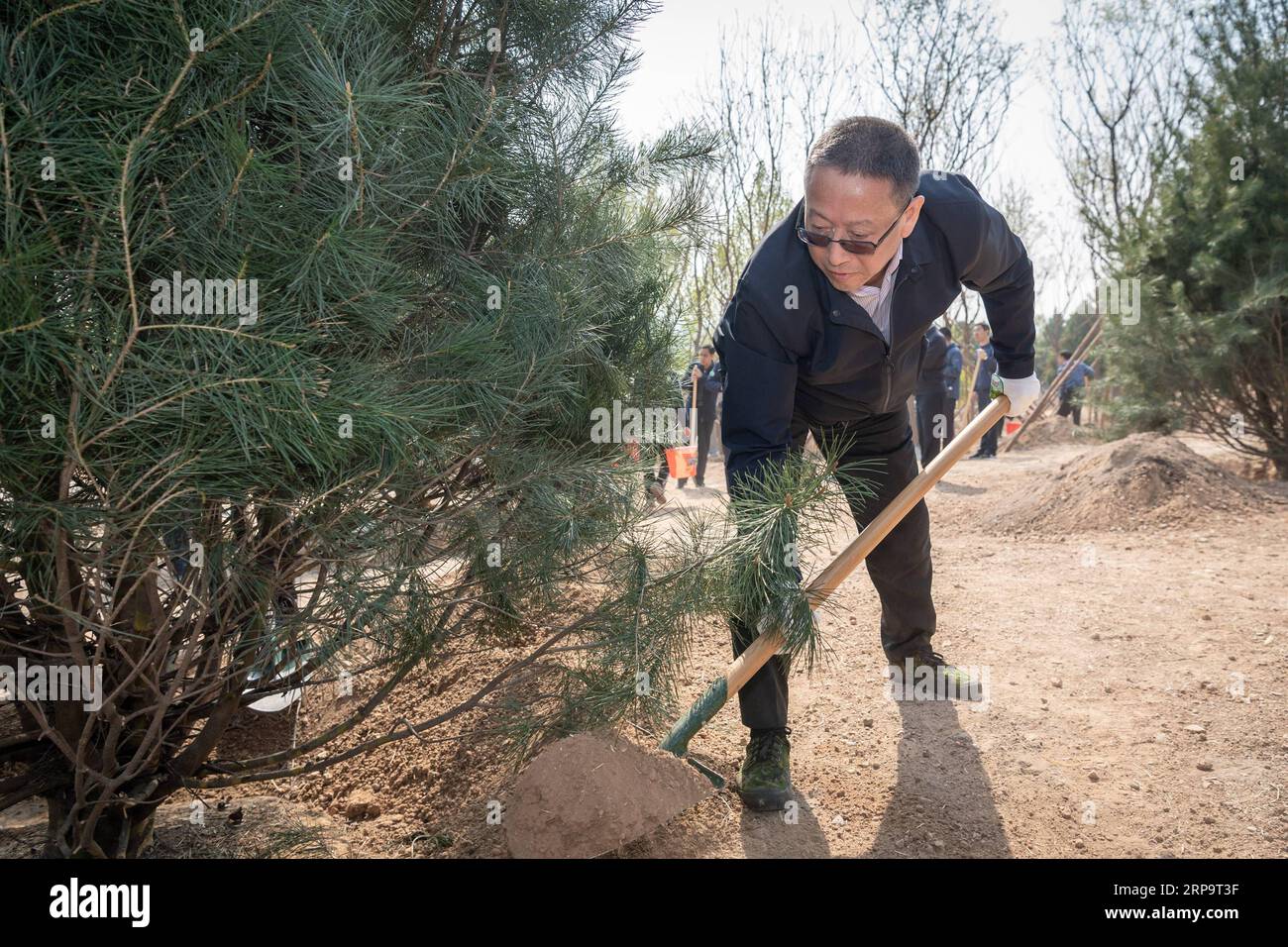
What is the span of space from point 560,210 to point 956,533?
517 centimetres

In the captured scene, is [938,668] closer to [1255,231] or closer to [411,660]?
[411,660]

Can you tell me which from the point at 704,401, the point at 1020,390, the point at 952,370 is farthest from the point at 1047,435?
the point at 1020,390

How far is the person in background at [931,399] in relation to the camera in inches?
344

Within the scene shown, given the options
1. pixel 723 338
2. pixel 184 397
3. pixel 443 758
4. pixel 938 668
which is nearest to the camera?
pixel 184 397

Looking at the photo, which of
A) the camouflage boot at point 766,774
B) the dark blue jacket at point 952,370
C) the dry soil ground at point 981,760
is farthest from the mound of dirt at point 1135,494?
the camouflage boot at point 766,774

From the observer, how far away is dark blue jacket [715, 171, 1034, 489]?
2.59 metres

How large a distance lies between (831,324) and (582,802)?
1476 millimetres

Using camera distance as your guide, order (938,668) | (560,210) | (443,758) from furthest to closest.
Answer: (938,668) → (443,758) → (560,210)

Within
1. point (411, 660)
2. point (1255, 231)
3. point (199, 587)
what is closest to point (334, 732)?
point (411, 660)

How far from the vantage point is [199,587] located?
6.42 ft

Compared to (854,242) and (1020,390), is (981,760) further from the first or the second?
(854,242)

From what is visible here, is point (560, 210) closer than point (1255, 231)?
Yes

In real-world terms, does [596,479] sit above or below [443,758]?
above

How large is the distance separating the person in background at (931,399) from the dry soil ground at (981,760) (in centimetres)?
443
